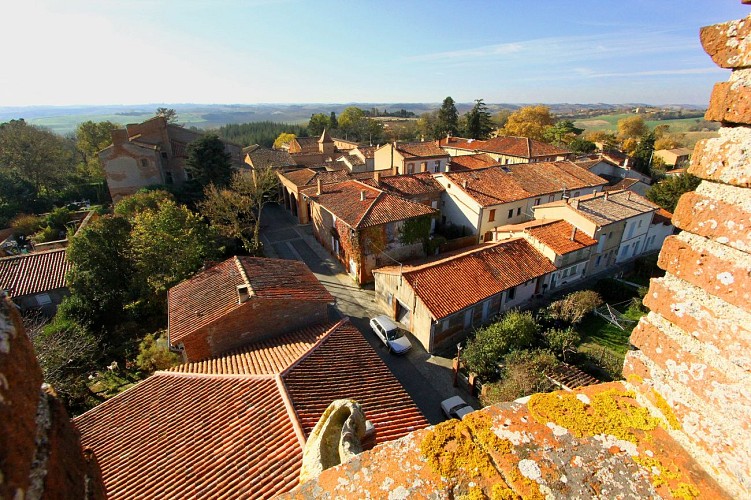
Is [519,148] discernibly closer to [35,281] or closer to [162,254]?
[162,254]

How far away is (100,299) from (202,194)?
16.5m

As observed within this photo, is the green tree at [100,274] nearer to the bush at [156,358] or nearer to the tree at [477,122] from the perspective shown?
the bush at [156,358]

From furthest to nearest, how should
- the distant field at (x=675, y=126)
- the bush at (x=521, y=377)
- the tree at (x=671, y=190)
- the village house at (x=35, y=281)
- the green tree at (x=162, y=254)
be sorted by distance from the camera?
the distant field at (x=675, y=126)
the tree at (x=671, y=190)
the village house at (x=35, y=281)
the green tree at (x=162, y=254)
the bush at (x=521, y=377)

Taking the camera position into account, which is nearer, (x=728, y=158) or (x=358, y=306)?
(x=728, y=158)

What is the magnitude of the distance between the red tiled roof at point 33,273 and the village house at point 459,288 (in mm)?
19953

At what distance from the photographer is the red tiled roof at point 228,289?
14859mm

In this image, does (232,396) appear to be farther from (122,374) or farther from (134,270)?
(134,270)

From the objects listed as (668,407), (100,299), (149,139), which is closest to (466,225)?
(100,299)

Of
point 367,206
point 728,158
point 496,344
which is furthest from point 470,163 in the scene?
point 728,158

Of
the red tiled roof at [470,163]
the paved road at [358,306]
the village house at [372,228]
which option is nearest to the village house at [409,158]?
the red tiled roof at [470,163]

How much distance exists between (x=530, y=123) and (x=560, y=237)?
56.3 metres

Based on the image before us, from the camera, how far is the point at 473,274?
21203 mm

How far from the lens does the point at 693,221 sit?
2.78m

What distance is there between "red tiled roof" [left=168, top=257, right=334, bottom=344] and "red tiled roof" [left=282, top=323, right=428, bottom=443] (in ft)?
11.1
